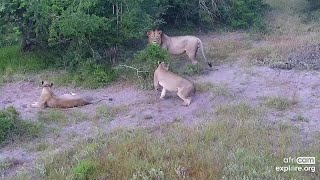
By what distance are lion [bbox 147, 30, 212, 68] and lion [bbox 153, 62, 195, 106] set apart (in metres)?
1.75

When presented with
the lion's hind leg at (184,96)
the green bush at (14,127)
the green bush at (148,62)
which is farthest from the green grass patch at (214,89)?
the green bush at (14,127)

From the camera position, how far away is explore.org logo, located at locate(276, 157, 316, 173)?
23.1 ft

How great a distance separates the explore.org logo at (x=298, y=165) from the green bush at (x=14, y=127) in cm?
383

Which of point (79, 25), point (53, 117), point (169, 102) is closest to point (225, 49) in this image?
A: point (169, 102)

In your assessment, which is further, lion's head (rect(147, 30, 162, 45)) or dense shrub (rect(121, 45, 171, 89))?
lion's head (rect(147, 30, 162, 45))

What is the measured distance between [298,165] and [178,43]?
578 cm

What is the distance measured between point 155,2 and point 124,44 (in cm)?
139

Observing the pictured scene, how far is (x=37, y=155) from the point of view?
26.4 feet

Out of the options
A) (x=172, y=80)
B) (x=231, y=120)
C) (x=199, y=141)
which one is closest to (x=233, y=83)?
(x=172, y=80)

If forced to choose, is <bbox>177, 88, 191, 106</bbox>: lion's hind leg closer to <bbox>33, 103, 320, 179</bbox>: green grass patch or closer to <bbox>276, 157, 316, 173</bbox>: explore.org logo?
<bbox>33, 103, 320, 179</bbox>: green grass patch

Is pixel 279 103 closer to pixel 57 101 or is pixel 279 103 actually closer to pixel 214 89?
pixel 214 89

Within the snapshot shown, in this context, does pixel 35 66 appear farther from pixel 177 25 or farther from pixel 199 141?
pixel 199 141

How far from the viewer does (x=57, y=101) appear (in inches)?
398

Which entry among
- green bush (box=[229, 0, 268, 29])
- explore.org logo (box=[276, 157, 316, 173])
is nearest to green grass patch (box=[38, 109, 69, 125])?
explore.org logo (box=[276, 157, 316, 173])
